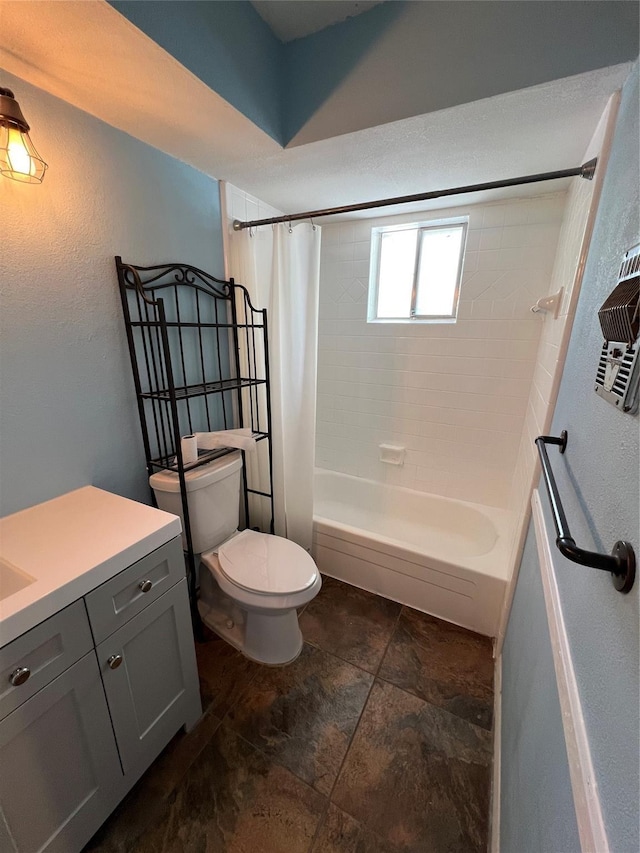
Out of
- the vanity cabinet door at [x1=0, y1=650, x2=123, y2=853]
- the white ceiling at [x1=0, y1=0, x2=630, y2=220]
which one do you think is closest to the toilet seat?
the vanity cabinet door at [x1=0, y1=650, x2=123, y2=853]

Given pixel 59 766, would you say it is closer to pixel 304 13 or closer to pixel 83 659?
pixel 83 659

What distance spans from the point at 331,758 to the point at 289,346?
1686 millimetres

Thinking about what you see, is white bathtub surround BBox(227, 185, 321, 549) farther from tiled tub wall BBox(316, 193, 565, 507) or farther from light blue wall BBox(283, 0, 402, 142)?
tiled tub wall BBox(316, 193, 565, 507)

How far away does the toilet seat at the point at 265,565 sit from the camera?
136 centimetres

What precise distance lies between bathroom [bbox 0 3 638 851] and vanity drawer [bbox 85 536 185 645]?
0.48 meters

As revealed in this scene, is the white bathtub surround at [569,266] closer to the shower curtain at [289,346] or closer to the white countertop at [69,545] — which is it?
the shower curtain at [289,346]

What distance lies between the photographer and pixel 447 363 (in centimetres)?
214

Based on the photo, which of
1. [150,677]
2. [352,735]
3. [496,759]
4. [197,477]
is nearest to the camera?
[150,677]

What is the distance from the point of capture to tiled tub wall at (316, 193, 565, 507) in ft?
6.09

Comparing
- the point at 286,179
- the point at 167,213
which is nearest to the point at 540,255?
the point at 286,179

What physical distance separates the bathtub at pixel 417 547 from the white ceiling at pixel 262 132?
1.70m

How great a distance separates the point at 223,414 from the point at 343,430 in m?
1.03

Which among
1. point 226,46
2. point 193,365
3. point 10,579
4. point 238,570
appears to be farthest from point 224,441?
point 226,46

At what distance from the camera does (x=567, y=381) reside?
1.05 meters
